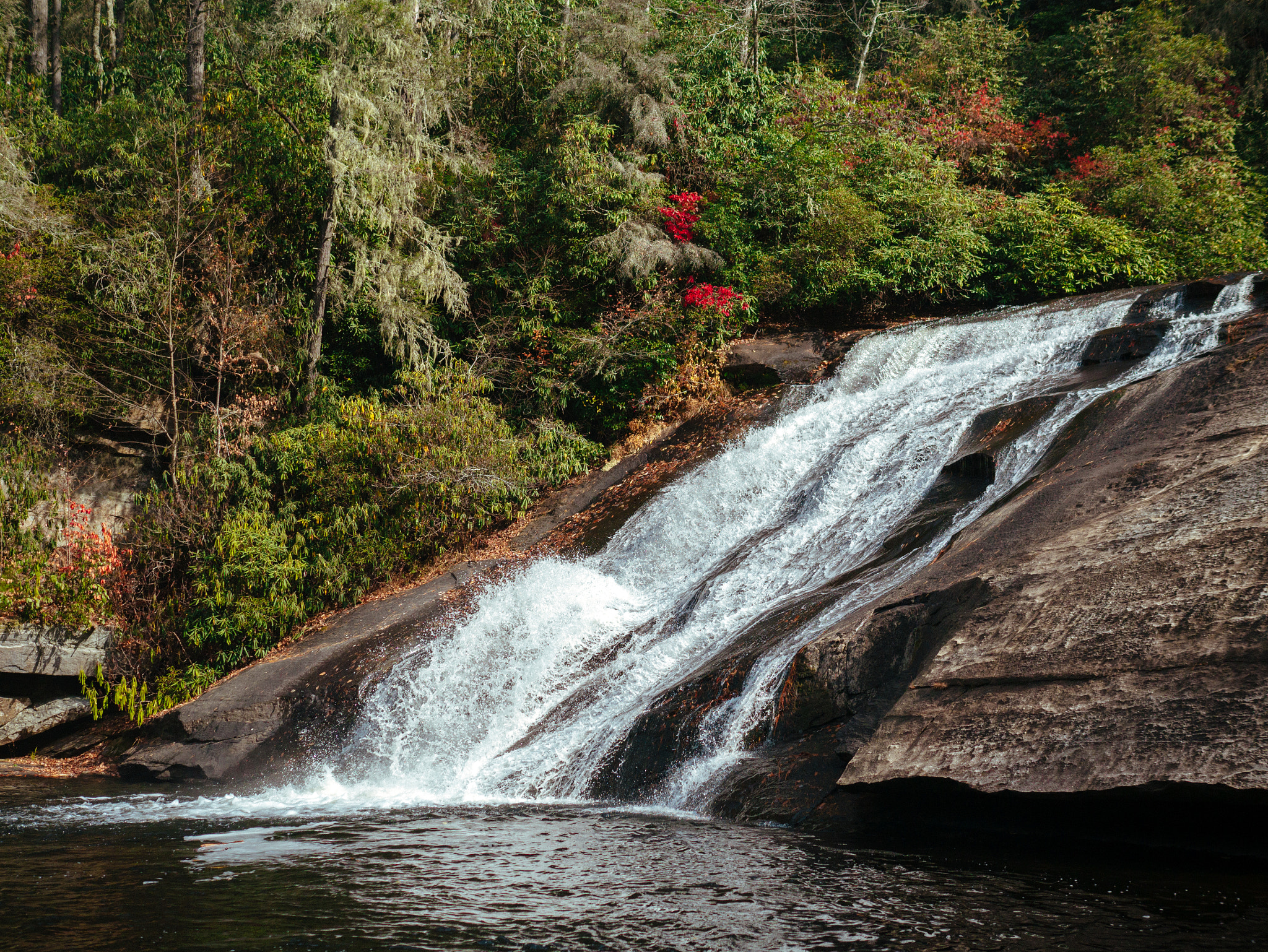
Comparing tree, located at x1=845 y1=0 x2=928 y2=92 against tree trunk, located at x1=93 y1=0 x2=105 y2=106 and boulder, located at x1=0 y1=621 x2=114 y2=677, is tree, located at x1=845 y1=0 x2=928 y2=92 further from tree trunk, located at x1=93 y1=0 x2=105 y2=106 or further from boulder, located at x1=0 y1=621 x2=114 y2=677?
boulder, located at x1=0 y1=621 x2=114 y2=677

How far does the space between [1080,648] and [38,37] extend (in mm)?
28827

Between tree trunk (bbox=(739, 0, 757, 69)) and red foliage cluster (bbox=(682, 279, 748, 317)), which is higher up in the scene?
tree trunk (bbox=(739, 0, 757, 69))

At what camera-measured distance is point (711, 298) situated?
17.0 metres

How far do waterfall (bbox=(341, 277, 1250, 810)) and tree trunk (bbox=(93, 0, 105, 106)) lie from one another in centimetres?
2054

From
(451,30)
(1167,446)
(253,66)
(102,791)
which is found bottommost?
(102,791)

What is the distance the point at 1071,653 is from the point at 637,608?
7066 millimetres

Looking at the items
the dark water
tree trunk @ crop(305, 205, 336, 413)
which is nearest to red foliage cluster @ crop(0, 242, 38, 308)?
tree trunk @ crop(305, 205, 336, 413)

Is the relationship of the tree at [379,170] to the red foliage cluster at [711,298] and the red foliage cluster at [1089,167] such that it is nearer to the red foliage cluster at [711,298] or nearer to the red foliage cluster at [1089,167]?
the red foliage cluster at [711,298]

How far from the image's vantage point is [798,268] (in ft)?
61.0

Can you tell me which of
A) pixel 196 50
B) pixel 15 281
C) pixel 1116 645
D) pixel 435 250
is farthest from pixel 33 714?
pixel 196 50

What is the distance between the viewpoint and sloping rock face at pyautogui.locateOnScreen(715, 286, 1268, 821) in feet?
15.4

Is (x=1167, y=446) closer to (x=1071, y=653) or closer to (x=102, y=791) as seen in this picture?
(x=1071, y=653)

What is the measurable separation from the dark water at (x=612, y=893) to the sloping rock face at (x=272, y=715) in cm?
402

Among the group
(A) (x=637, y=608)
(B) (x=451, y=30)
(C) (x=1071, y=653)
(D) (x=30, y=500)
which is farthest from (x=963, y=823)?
(B) (x=451, y=30)
